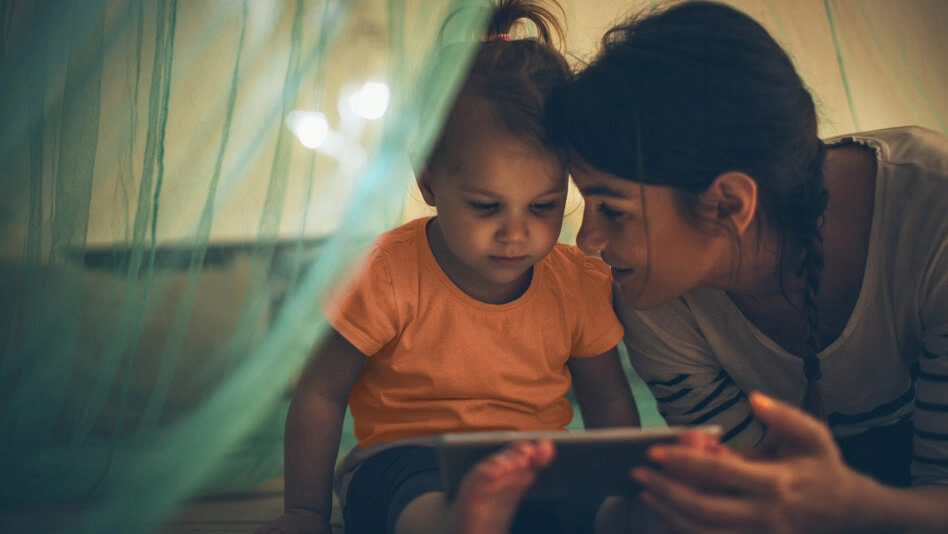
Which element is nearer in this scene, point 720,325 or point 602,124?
point 602,124

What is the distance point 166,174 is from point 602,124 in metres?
0.73

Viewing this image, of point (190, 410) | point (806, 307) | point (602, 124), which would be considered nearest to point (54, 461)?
point (190, 410)

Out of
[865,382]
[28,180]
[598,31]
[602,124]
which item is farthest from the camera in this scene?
[598,31]

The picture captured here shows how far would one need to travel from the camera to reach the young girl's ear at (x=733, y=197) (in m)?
0.94

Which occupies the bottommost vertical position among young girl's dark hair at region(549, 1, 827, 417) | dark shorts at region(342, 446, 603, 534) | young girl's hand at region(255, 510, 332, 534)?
young girl's hand at region(255, 510, 332, 534)

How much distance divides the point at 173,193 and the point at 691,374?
2.84 ft

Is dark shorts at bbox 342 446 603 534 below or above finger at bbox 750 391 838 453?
below

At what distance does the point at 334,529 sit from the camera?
3.76 feet

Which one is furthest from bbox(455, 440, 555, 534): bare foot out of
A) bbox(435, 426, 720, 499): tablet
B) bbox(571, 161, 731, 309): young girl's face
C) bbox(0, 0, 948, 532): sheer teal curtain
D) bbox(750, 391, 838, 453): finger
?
bbox(0, 0, 948, 532): sheer teal curtain

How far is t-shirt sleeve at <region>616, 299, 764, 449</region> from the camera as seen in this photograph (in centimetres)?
116

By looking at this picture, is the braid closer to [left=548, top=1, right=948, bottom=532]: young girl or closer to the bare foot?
[left=548, top=1, right=948, bottom=532]: young girl

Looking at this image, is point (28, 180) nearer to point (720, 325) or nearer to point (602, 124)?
point (602, 124)

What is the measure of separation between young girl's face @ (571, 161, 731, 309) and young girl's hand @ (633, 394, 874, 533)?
12.4 inches

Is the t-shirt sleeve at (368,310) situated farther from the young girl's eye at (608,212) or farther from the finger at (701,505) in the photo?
the finger at (701,505)
